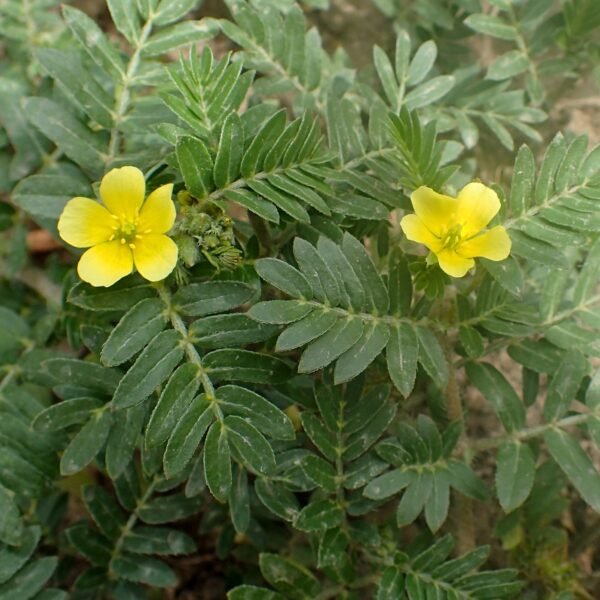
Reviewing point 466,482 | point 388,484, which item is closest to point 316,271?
point 388,484

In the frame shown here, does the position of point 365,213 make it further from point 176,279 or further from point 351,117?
point 176,279

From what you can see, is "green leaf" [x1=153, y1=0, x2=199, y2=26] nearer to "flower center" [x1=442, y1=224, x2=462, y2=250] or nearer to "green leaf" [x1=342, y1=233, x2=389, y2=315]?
"green leaf" [x1=342, y1=233, x2=389, y2=315]

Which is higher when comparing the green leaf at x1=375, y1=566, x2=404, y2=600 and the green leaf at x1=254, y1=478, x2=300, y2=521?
the green leaf at x1=254, y1=478, x2=300, y2=521

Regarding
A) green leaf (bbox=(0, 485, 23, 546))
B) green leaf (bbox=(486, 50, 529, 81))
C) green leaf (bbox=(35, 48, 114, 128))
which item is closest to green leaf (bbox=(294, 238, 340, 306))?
green leaf (bbox=(35, 48, 114, 128))

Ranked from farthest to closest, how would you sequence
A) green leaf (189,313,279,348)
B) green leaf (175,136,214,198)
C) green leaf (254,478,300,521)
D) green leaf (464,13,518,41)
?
green leaf (464,13,518,41)
green leaf (254,478,300,521)
green leaf (189,313,279,348)
green leaf (175,136,214,198)

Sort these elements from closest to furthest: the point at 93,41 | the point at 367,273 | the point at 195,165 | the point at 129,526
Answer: the point at 195,165 → the point at 367,273 → the point at 93,41 → the point at 129,526

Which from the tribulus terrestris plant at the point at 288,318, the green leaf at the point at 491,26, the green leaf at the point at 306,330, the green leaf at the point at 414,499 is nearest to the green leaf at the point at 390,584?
the tribulus terrestris plant at the point at 288,318

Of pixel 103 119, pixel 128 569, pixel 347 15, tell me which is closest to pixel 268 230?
pixel 103 119

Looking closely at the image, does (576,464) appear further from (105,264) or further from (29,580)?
(29,580)

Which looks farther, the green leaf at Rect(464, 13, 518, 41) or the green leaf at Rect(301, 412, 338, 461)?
the green leaf at Rect(464, 13, 518, 41)
